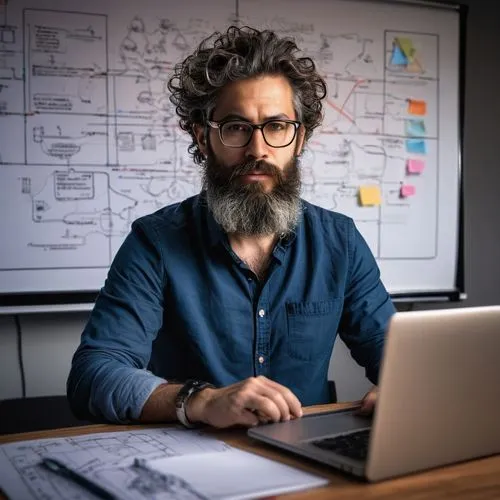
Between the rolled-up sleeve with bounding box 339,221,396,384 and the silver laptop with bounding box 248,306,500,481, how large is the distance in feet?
2.38

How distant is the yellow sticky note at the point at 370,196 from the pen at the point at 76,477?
6.44 feet

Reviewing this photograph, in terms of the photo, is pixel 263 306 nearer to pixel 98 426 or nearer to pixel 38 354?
pixel 98 426

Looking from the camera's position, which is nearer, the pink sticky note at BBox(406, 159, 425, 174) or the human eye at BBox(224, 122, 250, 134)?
the human eye at BBox(224, 122, 250, 134)

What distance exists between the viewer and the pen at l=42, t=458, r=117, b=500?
2.62ft

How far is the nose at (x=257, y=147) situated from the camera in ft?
5.41

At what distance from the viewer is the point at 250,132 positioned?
1.67 m

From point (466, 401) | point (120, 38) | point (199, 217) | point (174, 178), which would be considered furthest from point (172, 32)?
point (466, 401)

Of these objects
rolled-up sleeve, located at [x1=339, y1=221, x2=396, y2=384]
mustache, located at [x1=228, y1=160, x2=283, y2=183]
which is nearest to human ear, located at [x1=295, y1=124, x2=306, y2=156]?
mustache, located at [x1=228, y1=160, x2=283, y2=183]

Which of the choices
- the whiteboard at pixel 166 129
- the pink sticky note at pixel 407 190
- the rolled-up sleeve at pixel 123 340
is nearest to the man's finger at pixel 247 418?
the rolled-up sleeve at pixel 123 340

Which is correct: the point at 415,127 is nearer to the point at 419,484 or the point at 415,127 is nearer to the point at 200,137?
the point at 200,137

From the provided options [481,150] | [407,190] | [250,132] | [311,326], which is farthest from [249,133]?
[481,150]

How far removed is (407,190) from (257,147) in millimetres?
1289

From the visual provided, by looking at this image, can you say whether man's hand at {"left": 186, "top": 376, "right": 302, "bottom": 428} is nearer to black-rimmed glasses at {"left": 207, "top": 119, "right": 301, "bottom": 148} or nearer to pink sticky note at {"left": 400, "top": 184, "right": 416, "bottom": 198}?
black-rimmed glasses at {"left": 207, "top": 119, "right": 301, "bottom": 148}

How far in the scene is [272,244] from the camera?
1.77 metres
